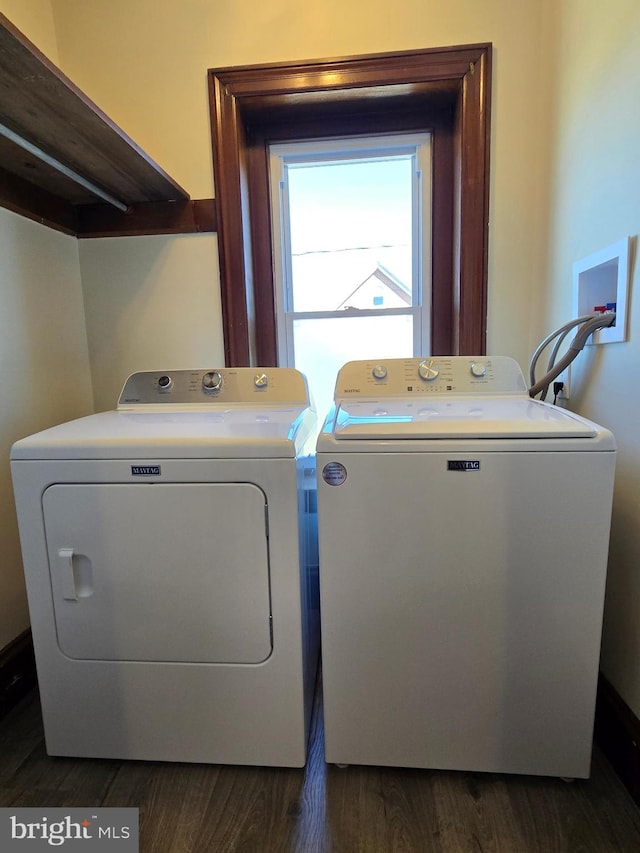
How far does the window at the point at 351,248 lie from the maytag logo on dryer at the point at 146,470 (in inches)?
39.5

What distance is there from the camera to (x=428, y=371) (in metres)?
1.52

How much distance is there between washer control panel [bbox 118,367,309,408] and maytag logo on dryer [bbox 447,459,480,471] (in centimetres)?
66

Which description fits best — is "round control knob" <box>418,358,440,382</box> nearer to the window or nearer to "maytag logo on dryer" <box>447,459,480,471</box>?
the window

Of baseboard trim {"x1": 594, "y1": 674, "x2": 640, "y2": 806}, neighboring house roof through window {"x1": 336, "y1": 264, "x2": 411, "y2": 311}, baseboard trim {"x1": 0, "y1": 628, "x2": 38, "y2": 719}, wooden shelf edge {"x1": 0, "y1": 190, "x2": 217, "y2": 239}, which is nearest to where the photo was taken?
baseboard trim {"x1": 594, "y1": 674, "x2": 640, "y2": 806}

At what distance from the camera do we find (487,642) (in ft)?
3.59

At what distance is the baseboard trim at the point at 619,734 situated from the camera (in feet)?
3.68

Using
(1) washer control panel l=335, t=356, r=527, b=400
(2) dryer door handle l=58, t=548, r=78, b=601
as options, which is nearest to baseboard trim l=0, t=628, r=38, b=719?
(2) dryer door handle l=58, t=548, r=78, b=601

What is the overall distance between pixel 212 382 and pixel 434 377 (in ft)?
2.49

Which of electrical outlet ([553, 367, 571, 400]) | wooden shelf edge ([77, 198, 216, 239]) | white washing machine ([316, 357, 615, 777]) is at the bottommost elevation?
white washing machine ([316, 357, 615, 777])

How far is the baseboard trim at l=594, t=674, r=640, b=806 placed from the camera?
1.12 m

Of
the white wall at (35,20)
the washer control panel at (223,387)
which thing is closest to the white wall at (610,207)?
the washer control panel at (223,387)

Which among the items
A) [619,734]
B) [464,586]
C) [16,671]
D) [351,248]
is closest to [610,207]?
[351,248]

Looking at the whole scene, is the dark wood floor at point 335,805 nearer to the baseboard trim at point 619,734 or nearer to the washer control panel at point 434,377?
the baseboard trim at point 619,734

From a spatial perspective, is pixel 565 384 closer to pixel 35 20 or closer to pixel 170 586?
pixel 170 586
